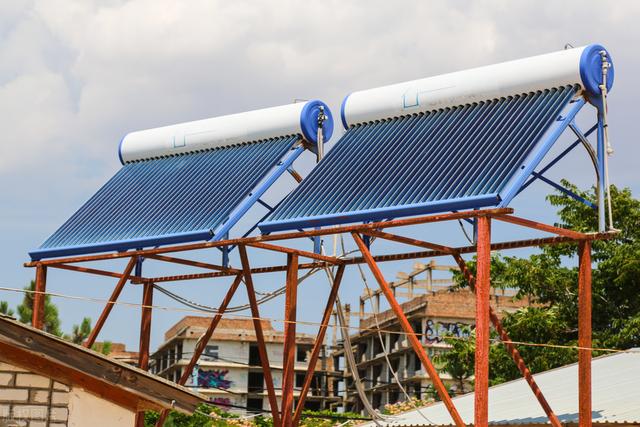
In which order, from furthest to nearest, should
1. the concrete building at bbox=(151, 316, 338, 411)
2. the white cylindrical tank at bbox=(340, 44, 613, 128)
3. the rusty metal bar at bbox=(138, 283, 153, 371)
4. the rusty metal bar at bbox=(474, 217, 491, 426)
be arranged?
the concrete building at bbox=(151, 316, 338, 411) → the rusty metal bar at bbox=(138, 283, 153, 371) → the white cylindrical tank at bbox=(340, 44, 613, 128) → the rusty metal bar at bbox=(474, 217, 491, 426)

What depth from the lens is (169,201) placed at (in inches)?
925

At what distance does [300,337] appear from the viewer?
10044 cm

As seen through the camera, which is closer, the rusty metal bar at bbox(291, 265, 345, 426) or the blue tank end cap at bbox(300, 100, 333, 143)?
the rusty metal bar at bbox(291, 265, 345, 426)

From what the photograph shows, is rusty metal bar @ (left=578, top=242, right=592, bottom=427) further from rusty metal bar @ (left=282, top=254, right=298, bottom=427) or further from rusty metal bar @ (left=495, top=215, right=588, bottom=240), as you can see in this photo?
rusty metal bar @ (left=282, top=254, right=298, bottom=427)

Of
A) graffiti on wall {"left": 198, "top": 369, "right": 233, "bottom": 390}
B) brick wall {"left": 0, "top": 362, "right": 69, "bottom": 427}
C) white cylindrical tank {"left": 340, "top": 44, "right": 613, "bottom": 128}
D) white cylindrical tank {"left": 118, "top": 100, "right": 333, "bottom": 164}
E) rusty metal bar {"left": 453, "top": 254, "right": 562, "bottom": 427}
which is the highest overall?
graffiti on wall {"left": 198, "top": 369, "right": 233, "bottom": 390}

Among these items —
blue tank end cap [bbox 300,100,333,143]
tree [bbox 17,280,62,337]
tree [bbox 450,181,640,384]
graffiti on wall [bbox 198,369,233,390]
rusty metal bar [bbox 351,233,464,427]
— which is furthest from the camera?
graffiti on wall [bbox 198,369,233,390]

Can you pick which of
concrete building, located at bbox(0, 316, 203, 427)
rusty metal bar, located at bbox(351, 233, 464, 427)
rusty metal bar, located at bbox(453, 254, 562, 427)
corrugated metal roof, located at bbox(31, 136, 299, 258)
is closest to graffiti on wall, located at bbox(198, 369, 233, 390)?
corrugated metal roof, located at bbox(31, 136, 299, 258)

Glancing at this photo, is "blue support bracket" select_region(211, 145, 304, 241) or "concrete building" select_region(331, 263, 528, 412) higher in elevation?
"concrete building" select_region(331, 263, 528, 412)

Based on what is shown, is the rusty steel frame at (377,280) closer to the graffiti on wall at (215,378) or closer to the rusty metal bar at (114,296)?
the rusty metal bar at (114,296)

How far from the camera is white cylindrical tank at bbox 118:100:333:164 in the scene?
23.1 metres

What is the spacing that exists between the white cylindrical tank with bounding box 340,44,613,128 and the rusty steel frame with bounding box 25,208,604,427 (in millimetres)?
2361

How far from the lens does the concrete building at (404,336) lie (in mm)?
85688

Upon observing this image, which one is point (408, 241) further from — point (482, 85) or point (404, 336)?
point (404, 336)

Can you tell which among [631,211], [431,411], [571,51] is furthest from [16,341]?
[631,211]
